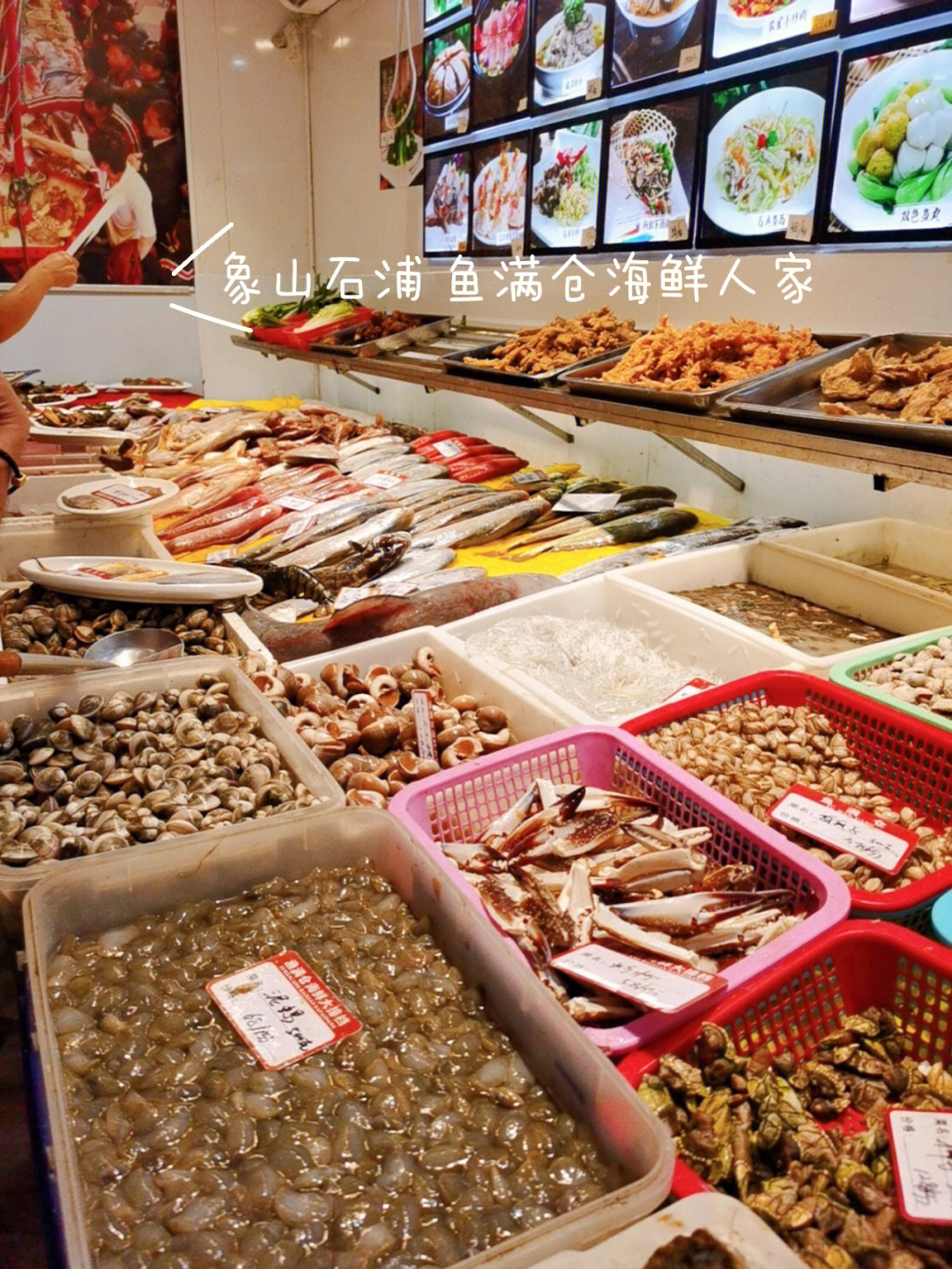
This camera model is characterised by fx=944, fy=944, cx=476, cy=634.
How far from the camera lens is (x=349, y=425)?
585 centimetres

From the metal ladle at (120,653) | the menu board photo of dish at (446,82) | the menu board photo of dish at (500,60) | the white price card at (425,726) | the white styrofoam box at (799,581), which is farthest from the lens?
the menu board photo of dish at (446,82)

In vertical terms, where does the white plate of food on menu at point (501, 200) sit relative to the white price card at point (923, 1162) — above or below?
above

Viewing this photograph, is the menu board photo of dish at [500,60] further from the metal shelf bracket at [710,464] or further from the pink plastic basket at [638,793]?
the pink plastic basket at [638,793]

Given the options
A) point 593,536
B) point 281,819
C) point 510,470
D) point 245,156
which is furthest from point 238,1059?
point 245,156

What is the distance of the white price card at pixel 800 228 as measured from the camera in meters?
3.49

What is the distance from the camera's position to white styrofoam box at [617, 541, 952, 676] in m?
2.78

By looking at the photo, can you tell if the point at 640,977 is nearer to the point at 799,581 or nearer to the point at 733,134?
the point at 799,581

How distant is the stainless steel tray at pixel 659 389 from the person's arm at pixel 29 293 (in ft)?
5.67

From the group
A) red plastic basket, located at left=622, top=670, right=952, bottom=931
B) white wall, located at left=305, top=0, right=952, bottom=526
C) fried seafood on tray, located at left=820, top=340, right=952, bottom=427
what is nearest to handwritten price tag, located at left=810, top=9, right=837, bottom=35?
white wall, located at left=305, top=0, right=952, bottom=526

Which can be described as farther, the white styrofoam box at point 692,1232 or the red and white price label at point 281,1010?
the red and white price label at point 281,1010

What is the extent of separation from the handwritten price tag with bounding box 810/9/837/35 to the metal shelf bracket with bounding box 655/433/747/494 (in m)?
1.52

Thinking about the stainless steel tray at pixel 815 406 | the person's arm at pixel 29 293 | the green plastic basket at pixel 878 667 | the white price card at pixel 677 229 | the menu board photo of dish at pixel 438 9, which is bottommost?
the green plastic basket at pixel 878 667

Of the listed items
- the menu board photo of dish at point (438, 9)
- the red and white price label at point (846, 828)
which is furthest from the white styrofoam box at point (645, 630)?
the menu board photo of dish at point (438, 9)

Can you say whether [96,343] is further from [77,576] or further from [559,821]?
[559,821]
